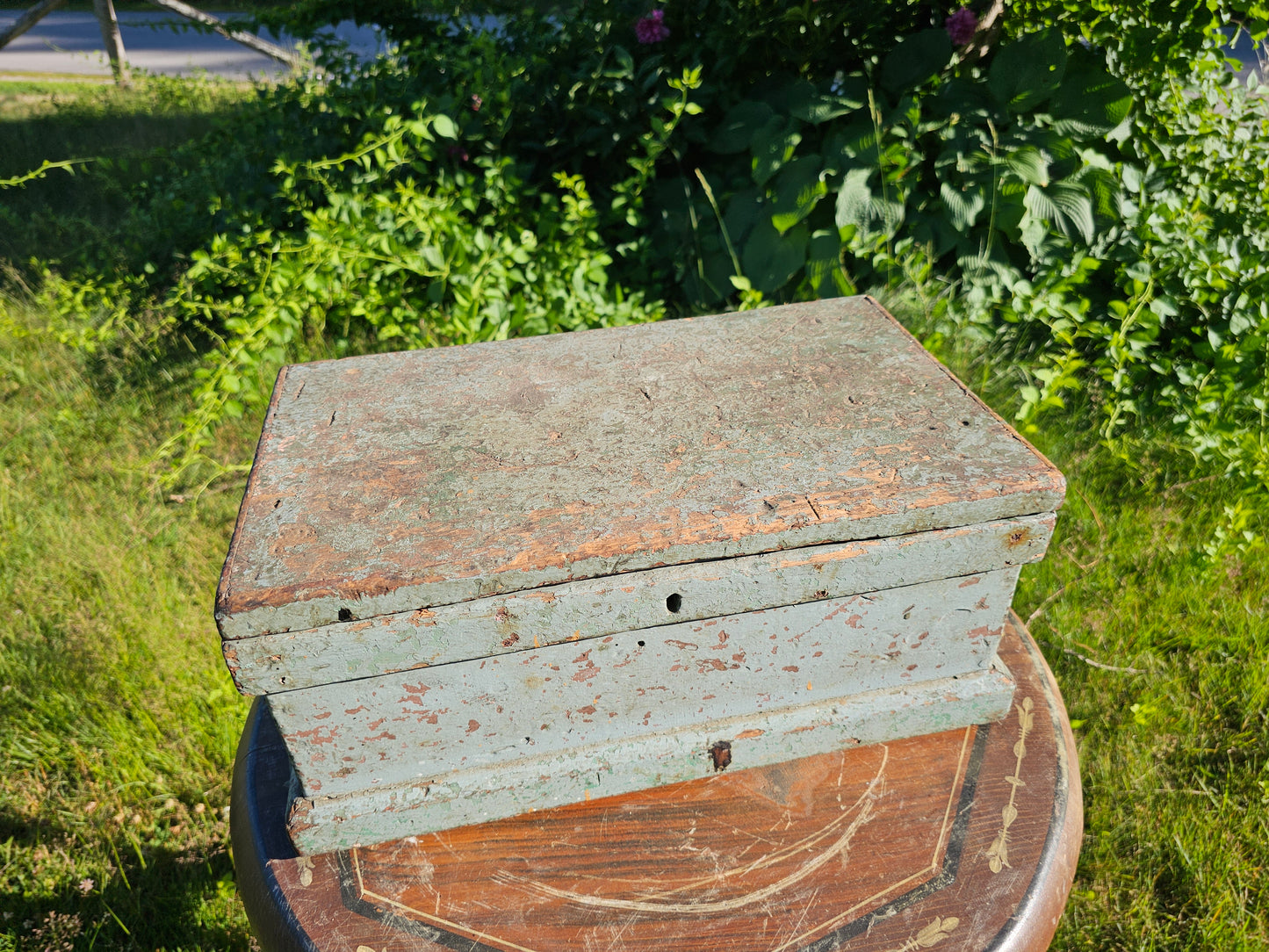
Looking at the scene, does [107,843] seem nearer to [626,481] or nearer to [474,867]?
[474,867]

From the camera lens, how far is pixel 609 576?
1.05m

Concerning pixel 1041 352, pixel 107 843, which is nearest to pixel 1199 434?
pixel 1041 352

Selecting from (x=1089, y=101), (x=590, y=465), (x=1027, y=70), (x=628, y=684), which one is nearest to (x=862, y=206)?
(x=1027, y=70)

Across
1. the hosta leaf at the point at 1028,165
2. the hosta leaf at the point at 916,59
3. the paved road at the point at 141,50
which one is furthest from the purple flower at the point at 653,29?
the paved road at the point at 141,50

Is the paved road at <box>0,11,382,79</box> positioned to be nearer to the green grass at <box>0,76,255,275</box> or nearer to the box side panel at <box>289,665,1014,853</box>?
the green grass at <box>0,76,255,275</box>

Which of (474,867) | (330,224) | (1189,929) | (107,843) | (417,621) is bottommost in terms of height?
(107,843)

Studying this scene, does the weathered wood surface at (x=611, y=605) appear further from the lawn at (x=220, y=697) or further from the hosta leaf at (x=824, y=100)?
the hosta leaf at (x=824, y=100)

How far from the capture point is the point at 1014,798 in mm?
1230

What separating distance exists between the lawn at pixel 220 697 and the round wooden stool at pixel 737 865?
2.43 feet

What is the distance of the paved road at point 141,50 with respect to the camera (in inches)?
295

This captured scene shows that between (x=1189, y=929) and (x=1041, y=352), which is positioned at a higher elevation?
(x=1041, y=352)

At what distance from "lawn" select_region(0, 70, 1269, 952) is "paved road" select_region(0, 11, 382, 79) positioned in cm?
585

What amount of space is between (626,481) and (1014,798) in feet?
2.39

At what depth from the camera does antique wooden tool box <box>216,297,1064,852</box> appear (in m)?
1.04
